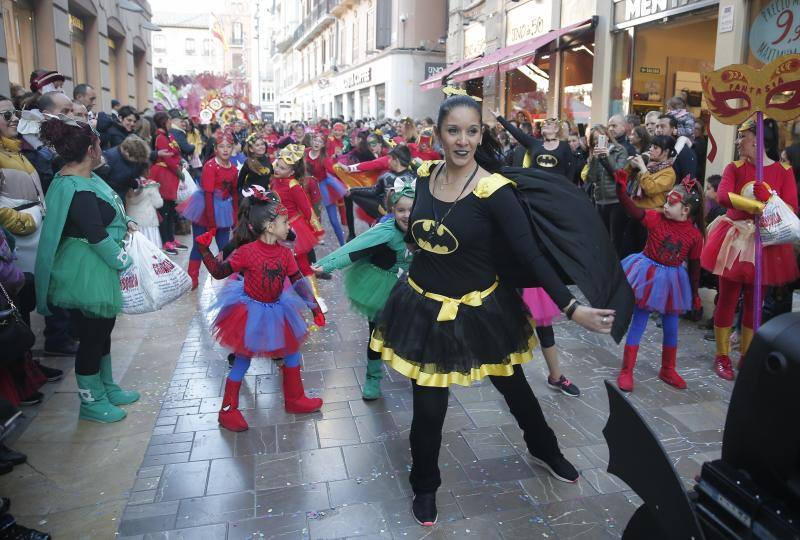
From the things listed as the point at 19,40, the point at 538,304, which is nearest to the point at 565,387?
the point at 538,304

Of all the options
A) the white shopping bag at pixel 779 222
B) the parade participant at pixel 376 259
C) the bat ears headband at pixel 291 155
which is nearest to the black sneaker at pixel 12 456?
the parade participant at pixel 376 259

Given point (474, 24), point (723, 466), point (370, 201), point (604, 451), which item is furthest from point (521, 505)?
point (474, 24)

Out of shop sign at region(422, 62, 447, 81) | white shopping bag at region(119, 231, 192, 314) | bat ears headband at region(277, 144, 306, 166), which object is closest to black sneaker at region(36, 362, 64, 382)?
white shopping bag at region(119, 231, 192, 314)

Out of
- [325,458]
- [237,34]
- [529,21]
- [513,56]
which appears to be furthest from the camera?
[237,34]

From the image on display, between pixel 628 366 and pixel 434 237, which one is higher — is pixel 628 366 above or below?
below

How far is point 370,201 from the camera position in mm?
5316

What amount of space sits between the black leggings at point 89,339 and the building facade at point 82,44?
636 centimetres

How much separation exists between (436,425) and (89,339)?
259 cm

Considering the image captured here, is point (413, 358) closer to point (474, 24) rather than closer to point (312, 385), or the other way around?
point (312, 385)

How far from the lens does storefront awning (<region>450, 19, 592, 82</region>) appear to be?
14269mm

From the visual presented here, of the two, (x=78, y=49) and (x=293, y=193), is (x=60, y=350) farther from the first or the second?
(x=78, y=49)

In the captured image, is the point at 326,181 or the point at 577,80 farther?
the point at 577,80

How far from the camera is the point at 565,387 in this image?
4.92 metres

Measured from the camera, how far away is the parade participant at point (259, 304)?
4.28 meters
